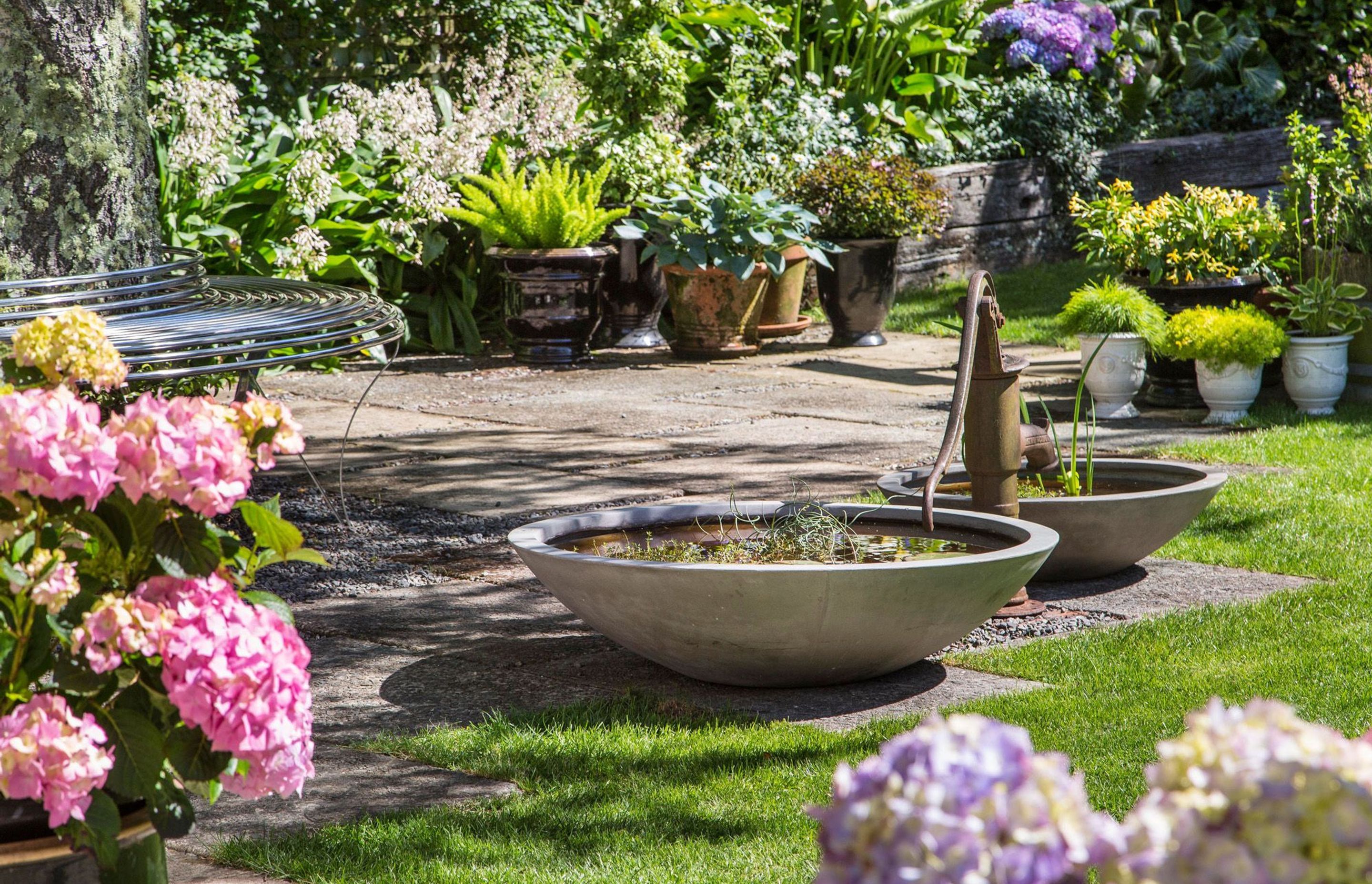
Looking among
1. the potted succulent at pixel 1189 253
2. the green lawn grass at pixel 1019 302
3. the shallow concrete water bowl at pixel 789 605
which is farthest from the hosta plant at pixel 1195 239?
the shallow concrete water bowl at pixel 789 605

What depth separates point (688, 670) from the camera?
12.4ft

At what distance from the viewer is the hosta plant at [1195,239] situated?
7891 mm

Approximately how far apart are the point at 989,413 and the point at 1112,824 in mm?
3054

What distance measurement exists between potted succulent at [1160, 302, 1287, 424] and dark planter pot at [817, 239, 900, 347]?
2.70 m

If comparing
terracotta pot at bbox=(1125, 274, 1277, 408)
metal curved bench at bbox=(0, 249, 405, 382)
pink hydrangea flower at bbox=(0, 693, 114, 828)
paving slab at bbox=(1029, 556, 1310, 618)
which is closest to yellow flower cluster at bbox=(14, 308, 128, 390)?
pink hydrangea flower at bbox=(0, 693, 114, 828)

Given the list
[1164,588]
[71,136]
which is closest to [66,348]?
[71,136]

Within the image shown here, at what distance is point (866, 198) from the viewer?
32.2 ft

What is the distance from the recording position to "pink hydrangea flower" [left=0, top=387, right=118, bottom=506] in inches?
60.4

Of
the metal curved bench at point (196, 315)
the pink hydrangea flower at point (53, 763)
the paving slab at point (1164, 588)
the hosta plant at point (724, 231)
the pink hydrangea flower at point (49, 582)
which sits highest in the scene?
the hosta plant at point (724, 231)

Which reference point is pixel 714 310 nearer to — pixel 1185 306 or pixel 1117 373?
pixel 1117 373

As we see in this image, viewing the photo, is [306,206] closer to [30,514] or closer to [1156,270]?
[1156,270]

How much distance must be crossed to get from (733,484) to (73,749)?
14.8 feet

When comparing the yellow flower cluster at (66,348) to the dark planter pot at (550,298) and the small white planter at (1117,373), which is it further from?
the dark planter pot at (550,298)

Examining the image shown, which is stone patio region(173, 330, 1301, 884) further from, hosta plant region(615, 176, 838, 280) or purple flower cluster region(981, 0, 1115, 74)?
purple flower cluster region(981, 0, 1115, 74)
